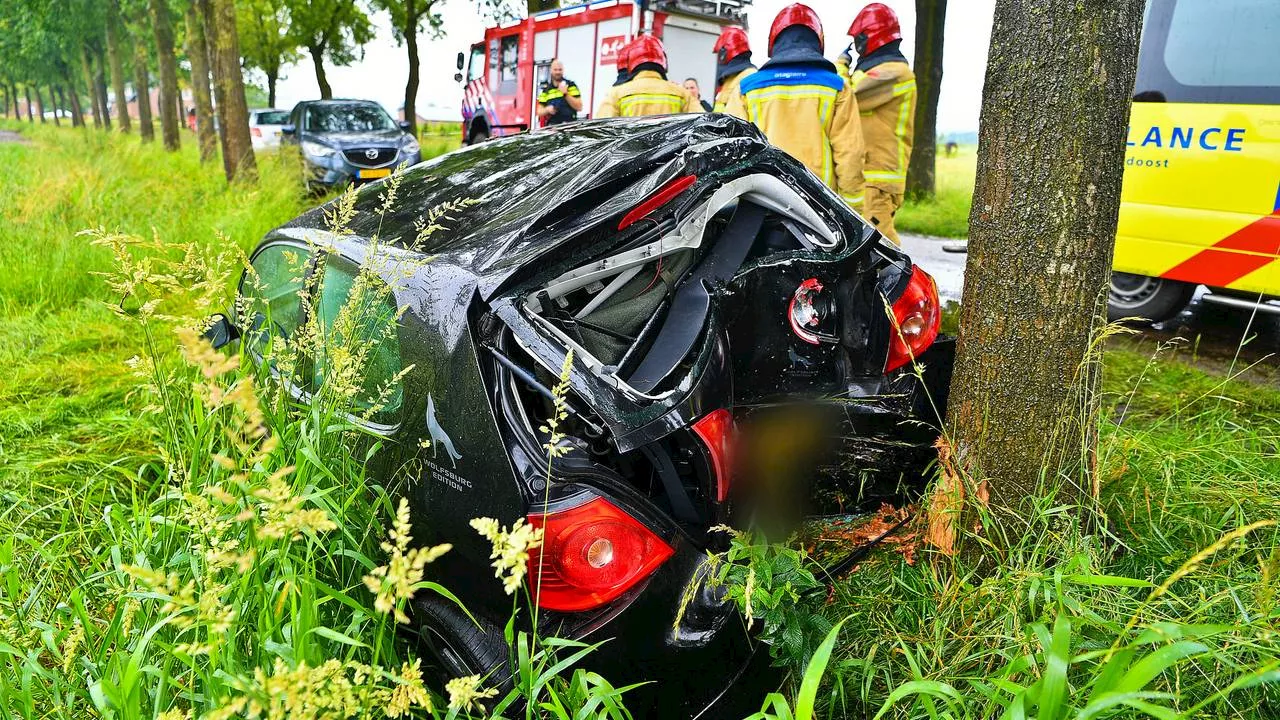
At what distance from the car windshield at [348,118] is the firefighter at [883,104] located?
9635mm

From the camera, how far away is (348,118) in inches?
522

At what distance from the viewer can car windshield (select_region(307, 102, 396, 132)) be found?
12.9 meters

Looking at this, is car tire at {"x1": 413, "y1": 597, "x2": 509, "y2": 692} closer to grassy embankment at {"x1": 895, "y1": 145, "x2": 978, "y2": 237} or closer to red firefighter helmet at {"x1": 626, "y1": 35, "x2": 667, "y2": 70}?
red firefighter helmet at {"x1": 626, "y1": 35, "x2": 667, "y2": 70}

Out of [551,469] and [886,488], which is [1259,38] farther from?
[551,469]

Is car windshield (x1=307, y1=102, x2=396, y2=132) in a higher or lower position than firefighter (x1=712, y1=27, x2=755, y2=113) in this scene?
lower

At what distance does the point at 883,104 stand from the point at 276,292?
4049 mm

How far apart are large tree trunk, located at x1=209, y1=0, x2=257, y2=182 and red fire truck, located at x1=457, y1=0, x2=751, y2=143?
341 cm

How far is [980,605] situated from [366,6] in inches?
939

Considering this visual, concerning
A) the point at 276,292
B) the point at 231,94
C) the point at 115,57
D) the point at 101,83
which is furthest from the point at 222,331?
the point at 101,83

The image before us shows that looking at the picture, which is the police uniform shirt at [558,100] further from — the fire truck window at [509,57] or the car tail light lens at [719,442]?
the car tail light lens at [719,442]

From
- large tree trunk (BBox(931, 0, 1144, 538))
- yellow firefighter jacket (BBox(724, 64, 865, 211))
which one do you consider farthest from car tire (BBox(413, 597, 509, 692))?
yellow firefighter jacket (BBox(724, 64, 865, 211))

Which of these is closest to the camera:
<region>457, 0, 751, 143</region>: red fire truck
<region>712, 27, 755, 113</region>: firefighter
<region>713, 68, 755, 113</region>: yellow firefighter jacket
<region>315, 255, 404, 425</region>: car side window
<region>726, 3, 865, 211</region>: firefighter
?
<region>315, 255, 404, 425</region>: car side window

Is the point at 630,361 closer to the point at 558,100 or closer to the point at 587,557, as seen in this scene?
the point at 587,557

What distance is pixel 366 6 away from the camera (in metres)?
22.1
